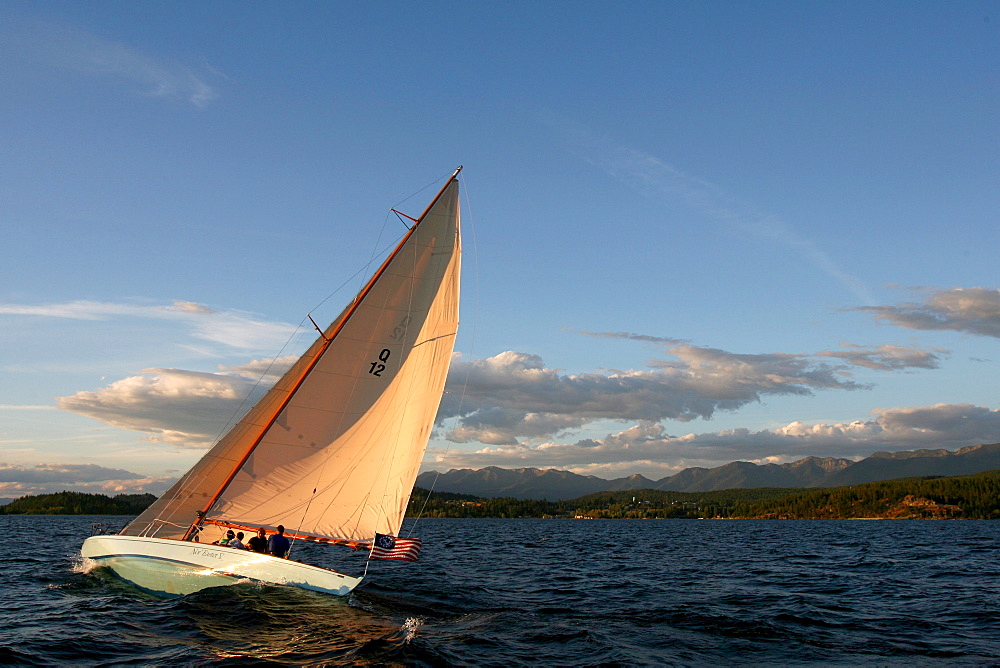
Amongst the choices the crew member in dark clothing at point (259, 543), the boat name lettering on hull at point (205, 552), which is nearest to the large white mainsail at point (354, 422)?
the crew member in dark clothing at point (259, 543)

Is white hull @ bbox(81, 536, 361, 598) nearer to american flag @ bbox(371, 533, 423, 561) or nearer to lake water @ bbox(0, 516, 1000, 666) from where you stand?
lake water @ bbox(0, 516, 1000, 666)

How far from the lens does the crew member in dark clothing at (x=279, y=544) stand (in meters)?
20.6

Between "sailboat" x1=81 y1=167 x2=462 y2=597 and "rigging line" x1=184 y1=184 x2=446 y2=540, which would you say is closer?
"rigging line" x1=184 y1=184 x2=446 y2=540

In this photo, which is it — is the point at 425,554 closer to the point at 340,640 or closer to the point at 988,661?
the point at 340,640

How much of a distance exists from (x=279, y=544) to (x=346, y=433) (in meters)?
3.96

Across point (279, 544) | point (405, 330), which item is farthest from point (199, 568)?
point (405, 330)

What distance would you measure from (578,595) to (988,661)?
1357 cm

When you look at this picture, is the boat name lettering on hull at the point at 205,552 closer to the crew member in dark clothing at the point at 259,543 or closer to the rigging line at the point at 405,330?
the crew member in dark clothing at the point at 259,543

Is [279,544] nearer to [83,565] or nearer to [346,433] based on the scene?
[346,433]

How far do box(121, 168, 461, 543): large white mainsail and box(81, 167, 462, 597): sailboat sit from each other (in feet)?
0.11

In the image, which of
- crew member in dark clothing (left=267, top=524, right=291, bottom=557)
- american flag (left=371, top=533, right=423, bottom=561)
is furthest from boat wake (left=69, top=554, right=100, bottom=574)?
american flag (left=371, top=533, right=423, bottom=561)

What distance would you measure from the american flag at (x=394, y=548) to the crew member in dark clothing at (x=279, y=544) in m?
2.85

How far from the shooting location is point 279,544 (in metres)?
20.7

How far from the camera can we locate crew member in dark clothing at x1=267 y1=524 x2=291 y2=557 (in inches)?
811
